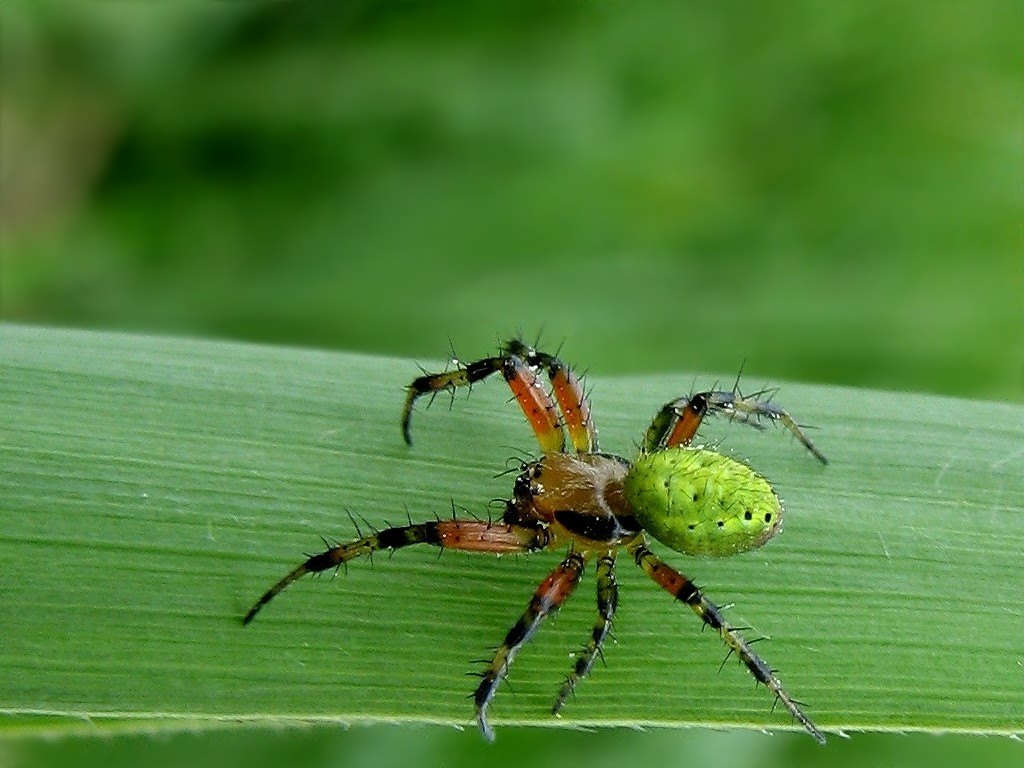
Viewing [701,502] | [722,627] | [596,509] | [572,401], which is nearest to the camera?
[722,627]

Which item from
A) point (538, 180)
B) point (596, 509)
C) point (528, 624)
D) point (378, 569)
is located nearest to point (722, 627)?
point (528, 624)

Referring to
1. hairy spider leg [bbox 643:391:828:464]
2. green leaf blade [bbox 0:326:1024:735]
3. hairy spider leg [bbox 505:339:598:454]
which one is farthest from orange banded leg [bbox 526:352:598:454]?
green leaf blade [bbox 0:326:1024:735]

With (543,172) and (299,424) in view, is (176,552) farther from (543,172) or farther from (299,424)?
(543,172)

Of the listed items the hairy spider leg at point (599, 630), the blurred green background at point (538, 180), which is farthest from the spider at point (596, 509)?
the blurred green background at point (538, 180)

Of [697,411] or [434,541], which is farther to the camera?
[697,411]

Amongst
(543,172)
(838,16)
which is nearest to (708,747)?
(543,172)

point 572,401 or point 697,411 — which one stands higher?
point 697,411

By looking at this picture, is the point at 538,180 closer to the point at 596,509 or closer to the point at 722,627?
the point at 596,509
